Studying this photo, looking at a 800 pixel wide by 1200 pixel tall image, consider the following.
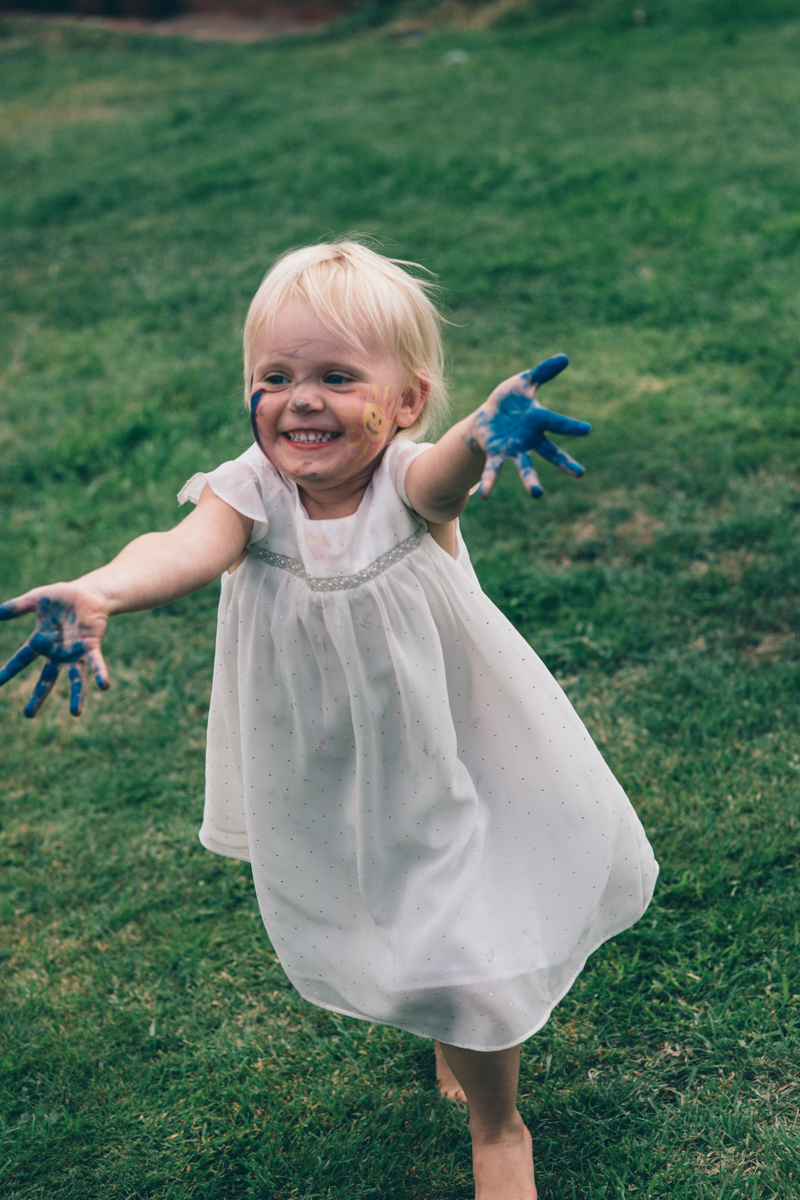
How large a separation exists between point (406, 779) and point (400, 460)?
0.49 metres

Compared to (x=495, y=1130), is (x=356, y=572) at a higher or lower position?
higher

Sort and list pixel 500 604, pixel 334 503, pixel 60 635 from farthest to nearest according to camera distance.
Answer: pixel 500 604 < pixel 334 503 < pixel 60 635

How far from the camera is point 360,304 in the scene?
1.65m

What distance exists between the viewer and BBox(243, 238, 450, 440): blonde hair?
164cm

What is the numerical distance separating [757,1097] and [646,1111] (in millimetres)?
196

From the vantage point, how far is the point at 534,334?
16.6 ft

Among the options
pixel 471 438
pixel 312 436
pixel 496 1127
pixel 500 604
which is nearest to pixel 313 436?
pixel 312 436

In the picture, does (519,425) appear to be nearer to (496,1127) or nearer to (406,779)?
(406,779)

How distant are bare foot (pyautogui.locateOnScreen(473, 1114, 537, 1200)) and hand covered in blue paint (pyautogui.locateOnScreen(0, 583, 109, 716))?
1099 mm

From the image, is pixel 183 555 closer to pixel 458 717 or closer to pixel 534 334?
pixel 458 717

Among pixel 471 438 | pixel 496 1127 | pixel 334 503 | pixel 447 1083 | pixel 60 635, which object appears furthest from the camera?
pixel 447 1083

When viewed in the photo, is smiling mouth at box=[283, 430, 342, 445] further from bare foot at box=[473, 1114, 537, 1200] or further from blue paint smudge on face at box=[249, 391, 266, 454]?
bare foot at box=[473, 1114, 537, 1200]

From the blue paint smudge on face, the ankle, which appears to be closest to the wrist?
the blue paint smudge on face

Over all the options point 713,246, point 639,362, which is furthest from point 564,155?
point 639,362
